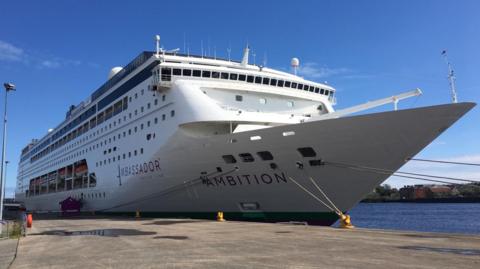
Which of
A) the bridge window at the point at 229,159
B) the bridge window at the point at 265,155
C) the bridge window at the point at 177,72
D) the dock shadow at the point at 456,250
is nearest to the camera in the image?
the dock shadow at the point at 456,250

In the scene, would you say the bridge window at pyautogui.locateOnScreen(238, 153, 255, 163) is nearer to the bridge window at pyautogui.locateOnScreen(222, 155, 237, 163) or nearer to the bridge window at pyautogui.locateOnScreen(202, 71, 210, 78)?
the bridge window at pyautogui.locateOnScreen(222, 155, 237, 163)

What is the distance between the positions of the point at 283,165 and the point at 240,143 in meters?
2.01

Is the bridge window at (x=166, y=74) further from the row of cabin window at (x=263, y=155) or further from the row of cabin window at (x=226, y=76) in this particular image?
the row of cabin window at (x=263, y=155)

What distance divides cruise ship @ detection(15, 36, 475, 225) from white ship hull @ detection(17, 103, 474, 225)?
0.04 meters

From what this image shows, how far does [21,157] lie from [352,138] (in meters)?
73.0

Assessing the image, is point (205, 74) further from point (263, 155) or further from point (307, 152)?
point (307, 152)

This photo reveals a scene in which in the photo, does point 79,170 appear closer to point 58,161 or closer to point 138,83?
point 58,161

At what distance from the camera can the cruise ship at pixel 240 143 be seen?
593 inches

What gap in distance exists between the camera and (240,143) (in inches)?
668

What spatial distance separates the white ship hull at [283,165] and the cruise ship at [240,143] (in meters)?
0.04

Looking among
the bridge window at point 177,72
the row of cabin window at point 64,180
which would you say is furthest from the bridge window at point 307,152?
the row of cabin window at point 64,180

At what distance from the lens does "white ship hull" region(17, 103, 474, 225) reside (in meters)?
14.5

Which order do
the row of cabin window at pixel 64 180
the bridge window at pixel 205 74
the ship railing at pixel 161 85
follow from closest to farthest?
the ship railing at pixel 161 85
the bridge window at pixel 205 74
the row of cabin window at pixel 64 180

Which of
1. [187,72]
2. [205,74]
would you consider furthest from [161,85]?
[205,74]
